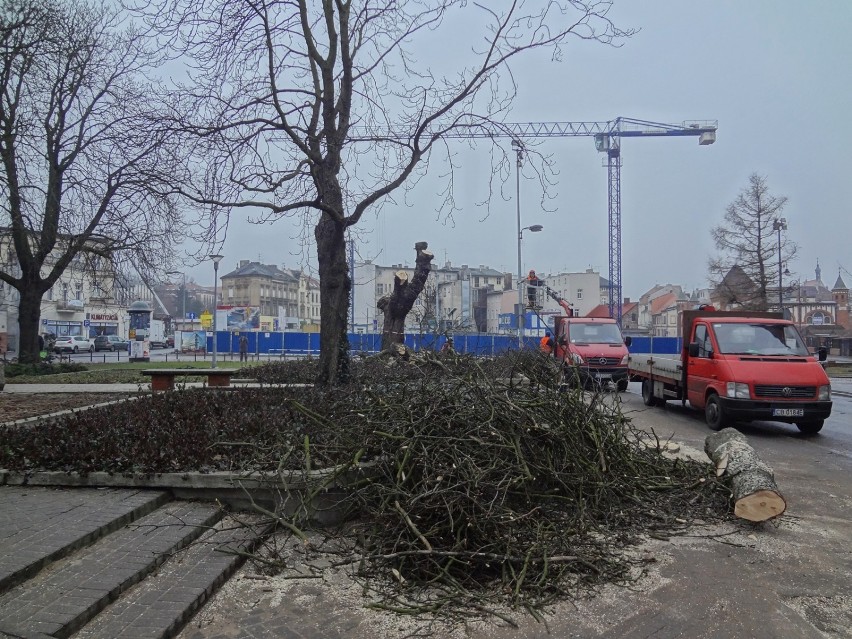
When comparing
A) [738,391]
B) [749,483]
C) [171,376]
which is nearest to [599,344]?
[738,391]

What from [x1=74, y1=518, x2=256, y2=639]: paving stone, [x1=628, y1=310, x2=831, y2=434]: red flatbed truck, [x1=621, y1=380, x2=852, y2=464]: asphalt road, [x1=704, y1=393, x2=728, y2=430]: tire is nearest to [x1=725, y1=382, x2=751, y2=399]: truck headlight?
[x1=628, y1=310, x2=831, y2=434]: red flatbed truck

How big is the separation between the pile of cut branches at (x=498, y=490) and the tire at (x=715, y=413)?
4.67m

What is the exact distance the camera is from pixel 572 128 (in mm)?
55031

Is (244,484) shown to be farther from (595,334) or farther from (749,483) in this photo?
(595,334)

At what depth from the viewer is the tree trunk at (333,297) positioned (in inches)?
446

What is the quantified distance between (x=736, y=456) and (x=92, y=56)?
19.8 m

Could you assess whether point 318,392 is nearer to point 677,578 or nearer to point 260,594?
point 260,594

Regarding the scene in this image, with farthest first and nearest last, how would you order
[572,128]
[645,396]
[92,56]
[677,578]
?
[572,128], [92,56], [645,396], [677,578]

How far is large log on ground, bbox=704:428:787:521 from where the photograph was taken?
5.61 meters

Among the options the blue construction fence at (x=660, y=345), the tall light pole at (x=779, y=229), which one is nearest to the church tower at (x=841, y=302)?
the blue construction fence at (x=660, y=345)

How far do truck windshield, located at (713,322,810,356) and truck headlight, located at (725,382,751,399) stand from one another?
0.94 metres

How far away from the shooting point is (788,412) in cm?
1080

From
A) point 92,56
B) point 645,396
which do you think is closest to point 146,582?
point 645,396

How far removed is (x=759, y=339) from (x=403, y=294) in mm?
10291
